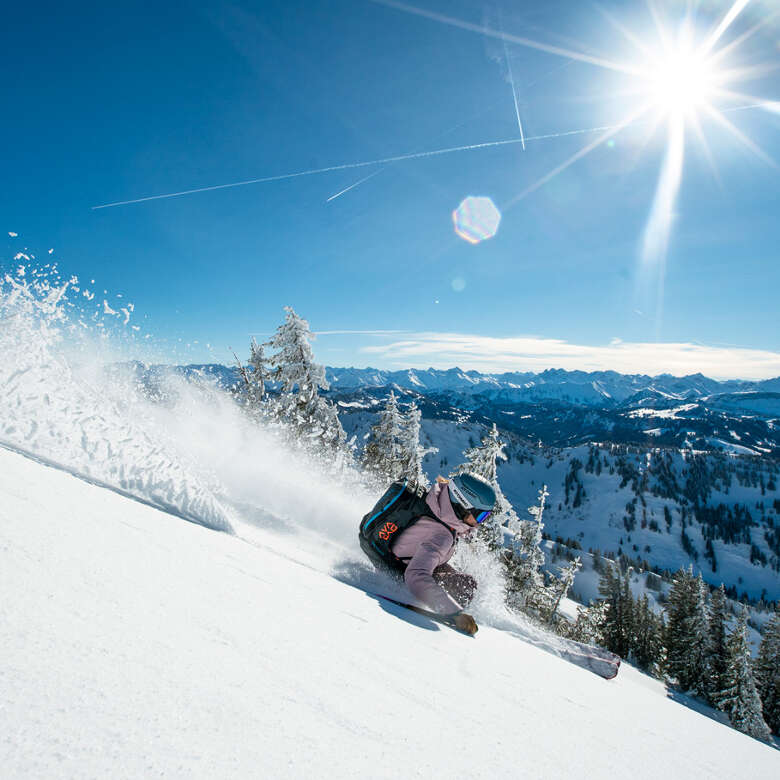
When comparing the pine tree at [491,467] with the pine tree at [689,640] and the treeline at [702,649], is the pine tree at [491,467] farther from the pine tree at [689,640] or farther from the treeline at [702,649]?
the pine tree at [689,640]

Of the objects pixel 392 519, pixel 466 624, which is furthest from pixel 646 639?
pixel 392 519

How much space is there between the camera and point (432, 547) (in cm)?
471

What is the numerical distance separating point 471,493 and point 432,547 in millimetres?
795

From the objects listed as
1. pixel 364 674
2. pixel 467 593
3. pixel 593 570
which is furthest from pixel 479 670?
pixel 593 570

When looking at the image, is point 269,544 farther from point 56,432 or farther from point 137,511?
point 56,432

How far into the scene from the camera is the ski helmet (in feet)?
15.3

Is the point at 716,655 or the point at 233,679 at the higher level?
the point at 233,679

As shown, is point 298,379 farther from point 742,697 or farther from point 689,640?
point 689,640

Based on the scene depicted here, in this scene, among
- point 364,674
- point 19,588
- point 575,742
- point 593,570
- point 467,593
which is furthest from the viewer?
point 593,570

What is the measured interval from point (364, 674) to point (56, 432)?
15.1ft

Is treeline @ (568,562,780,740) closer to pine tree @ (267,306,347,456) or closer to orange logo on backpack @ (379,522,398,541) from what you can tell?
pine tree @ (267,306,347,456)

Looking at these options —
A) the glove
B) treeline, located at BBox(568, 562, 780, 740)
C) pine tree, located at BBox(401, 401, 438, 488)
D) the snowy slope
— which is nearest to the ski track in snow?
the snowy slope

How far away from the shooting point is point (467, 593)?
17.8 feet

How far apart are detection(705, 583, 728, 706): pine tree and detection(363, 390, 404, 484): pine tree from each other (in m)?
36.4
